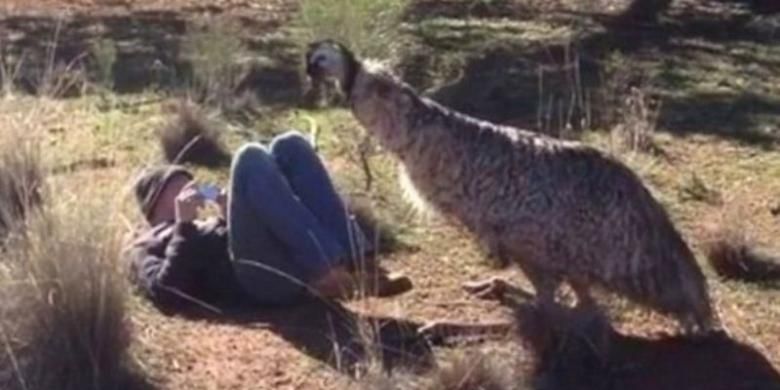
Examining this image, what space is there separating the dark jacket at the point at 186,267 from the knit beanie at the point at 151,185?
0.20 metres

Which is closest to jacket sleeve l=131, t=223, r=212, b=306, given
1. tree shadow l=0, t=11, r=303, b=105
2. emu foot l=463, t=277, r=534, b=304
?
emu foot l=463, t=277, r=534, b=304

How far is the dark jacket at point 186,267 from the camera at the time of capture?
799cm

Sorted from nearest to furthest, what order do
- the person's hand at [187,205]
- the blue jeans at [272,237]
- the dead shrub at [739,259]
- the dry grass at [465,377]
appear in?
the dry grass at [465,377] < the blue jeans at [272,237] < the person's hand at [187,205] < the dead shrub at [739,259]

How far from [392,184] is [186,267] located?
2.43 metres

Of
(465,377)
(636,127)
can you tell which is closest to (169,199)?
(465,377)

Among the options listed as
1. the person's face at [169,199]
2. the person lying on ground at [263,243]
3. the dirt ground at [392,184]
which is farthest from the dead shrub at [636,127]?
the person's face at [169,199]

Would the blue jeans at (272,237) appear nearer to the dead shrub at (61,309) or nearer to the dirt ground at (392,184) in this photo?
the dirt ground at (392,184)

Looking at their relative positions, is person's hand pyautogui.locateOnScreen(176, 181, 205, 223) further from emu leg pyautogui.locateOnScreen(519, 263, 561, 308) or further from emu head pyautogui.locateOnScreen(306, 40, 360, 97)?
emu leg pyautogui.locateOnScreen(519, 263, 561, 308)

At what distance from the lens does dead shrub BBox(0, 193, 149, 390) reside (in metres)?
6.99

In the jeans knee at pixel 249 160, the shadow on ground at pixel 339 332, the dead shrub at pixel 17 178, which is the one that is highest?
the jeans knee at pixel 249 160

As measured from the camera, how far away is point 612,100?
12.6 m

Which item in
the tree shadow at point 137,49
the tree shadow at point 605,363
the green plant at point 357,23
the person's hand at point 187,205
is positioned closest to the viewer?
the tree shadow at point 605,363

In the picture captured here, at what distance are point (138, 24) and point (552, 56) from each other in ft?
11.0

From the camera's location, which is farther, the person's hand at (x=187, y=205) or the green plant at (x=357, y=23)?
the green plant at (x=357, y=23)
